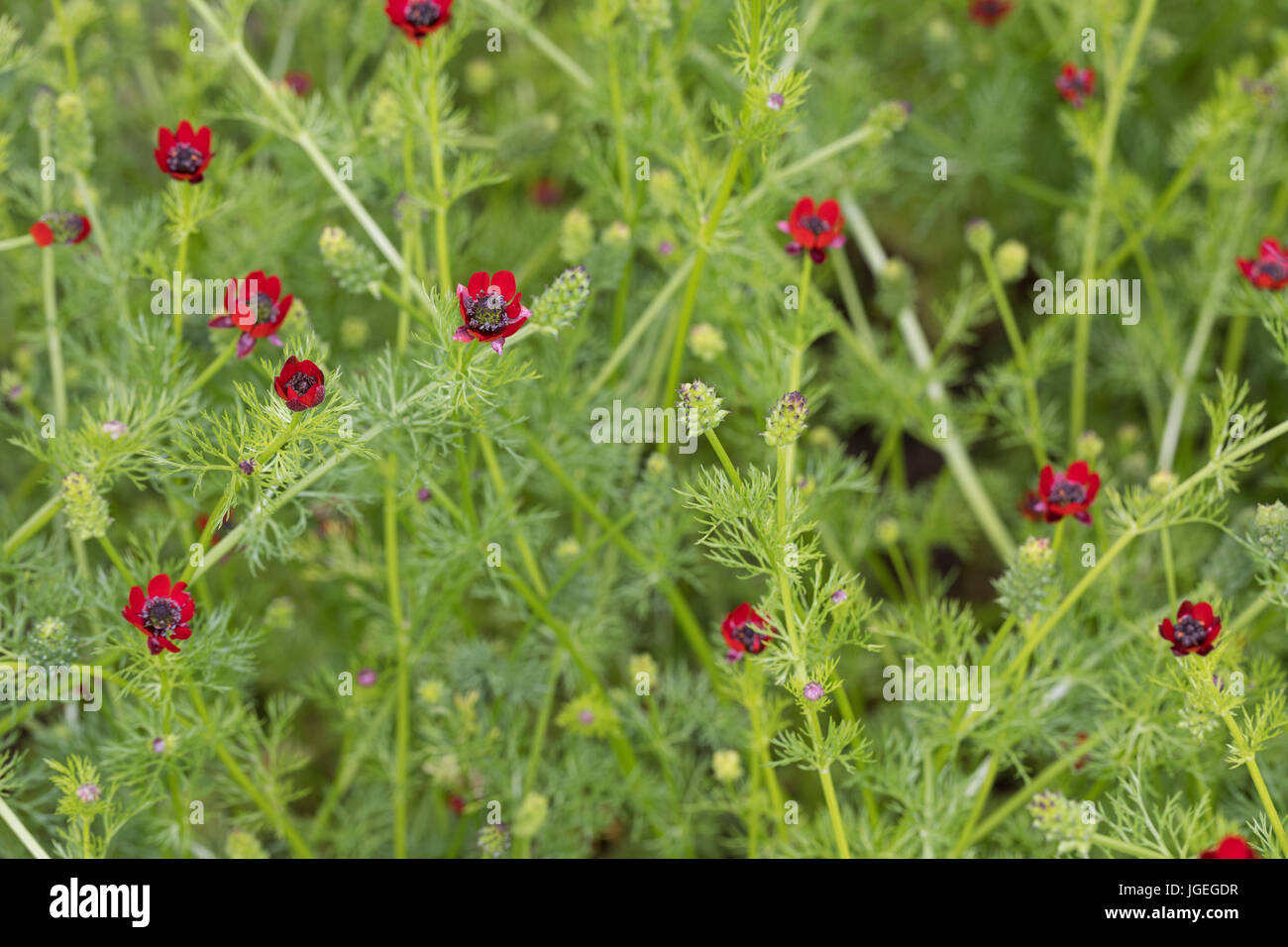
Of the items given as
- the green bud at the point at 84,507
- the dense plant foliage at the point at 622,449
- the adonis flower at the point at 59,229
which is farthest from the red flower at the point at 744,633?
the adonis flower at the point at 59,229

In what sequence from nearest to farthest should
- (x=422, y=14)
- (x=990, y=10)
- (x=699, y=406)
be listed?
(x=699, y=406) → (x=422, y=14) → (x=990, y=10)

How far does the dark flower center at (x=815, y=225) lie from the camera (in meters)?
1.43

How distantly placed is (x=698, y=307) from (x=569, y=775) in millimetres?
819

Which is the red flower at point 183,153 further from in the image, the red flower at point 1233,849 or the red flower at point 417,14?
the red flower at point 1233,849

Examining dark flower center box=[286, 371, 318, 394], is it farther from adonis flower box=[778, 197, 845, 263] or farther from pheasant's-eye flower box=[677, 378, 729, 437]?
adonis flower box=[778, 197, 845, 263]

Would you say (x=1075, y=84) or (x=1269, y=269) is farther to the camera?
(x=1075, y=84)

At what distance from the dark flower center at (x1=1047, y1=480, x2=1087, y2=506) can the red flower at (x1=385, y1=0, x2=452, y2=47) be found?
1.03 metres

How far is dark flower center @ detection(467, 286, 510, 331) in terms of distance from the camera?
1.21m

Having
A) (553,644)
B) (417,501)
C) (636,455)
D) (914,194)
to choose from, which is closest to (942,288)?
(914,194)

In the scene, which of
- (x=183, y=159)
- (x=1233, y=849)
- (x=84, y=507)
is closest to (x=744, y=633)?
(x=1233, y=849)

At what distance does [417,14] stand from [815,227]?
0.59 metres

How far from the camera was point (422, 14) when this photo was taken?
1407mm

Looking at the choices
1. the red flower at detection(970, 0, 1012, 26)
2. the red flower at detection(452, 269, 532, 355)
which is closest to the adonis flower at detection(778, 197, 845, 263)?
the red flower at detection(452, 269, 532, 355)

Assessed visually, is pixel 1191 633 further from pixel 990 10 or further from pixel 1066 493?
pixel 990 10
